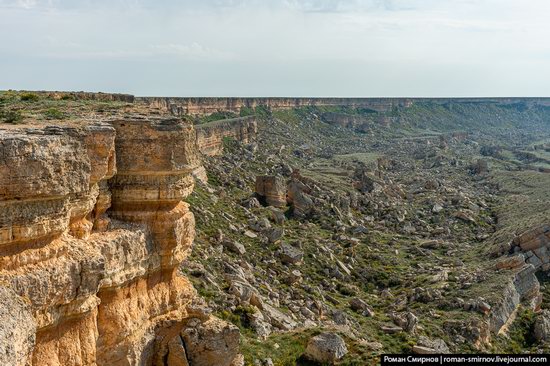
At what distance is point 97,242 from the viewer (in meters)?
10.6

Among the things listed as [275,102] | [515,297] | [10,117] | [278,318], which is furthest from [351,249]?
[275,102]

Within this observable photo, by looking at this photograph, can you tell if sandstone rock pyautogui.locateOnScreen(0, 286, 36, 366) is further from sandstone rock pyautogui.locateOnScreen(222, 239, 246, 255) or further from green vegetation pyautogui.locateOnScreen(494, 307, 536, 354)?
green vegetation pyautogui.locateOnScreen(494, 307, 536, 354)

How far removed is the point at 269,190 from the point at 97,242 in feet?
85.9

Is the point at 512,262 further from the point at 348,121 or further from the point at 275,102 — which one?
the point at 348,121

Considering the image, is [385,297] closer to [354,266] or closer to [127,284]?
[354,266]

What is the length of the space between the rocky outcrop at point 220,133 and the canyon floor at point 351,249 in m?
0.18

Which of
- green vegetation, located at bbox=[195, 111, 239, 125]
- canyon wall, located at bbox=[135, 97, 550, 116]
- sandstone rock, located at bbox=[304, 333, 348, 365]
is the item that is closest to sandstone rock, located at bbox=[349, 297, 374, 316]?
sandstone rock, located at bbox=[304, 333, 348, 365]

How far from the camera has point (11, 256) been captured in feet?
28.0

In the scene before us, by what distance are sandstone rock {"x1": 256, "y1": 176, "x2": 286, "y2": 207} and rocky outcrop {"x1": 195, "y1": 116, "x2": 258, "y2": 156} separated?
20.9ft

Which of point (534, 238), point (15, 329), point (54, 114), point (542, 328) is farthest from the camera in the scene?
point (534, 238)

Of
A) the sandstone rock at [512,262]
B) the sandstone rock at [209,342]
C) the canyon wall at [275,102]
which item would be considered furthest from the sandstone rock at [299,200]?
the sandstone rock at [209,342]

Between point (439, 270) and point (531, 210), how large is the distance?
49.1 ft

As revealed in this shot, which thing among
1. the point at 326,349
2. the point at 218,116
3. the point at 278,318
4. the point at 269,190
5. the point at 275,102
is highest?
the point at 275,102

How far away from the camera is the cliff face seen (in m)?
8.47
